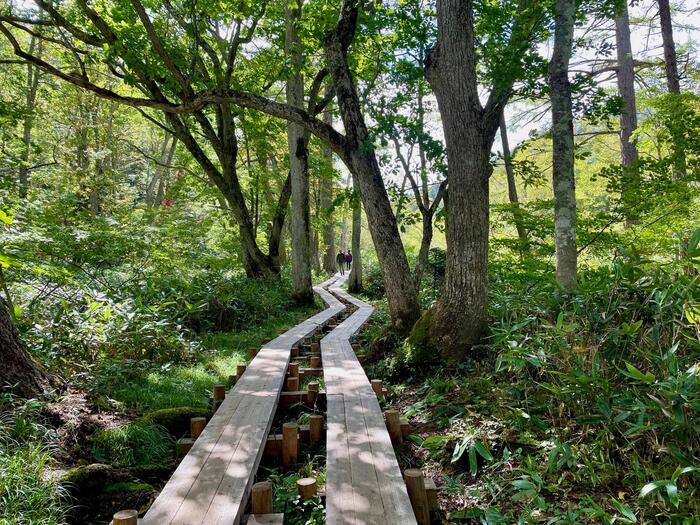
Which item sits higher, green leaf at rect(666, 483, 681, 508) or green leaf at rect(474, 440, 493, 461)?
green leaf at rect(666, 483, 681, 508)

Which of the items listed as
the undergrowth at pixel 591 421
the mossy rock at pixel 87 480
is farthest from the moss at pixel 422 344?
the mossy rock at pixel 87 480

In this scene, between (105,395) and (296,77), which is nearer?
(105,395)

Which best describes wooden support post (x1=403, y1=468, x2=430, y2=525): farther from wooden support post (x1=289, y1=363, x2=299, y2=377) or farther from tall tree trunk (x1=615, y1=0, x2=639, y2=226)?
tall tree trunk (x1=615, y1=0, x2=639, y2=226)

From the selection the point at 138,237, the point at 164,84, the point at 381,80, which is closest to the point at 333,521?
the point at 138,237

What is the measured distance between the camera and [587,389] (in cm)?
298

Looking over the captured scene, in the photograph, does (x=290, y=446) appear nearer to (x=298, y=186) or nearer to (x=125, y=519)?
(x=125, y=519)

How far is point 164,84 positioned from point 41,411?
8.04 meters

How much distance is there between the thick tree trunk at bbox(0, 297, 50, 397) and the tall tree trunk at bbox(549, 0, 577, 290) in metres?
5.91

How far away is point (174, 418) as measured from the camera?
4.41 m

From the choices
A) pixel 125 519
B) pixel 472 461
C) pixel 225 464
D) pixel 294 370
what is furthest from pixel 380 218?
pixel 125 519

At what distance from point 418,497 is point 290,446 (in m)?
1.34

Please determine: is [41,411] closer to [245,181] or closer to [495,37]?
[495,37]

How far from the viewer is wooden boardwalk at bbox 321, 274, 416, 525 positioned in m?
2.38

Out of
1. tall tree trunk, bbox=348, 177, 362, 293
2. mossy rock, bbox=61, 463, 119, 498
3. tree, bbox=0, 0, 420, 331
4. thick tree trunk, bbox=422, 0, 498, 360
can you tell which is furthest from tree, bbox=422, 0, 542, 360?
tall tree trunk, bbox=348, 177, 362, 293
